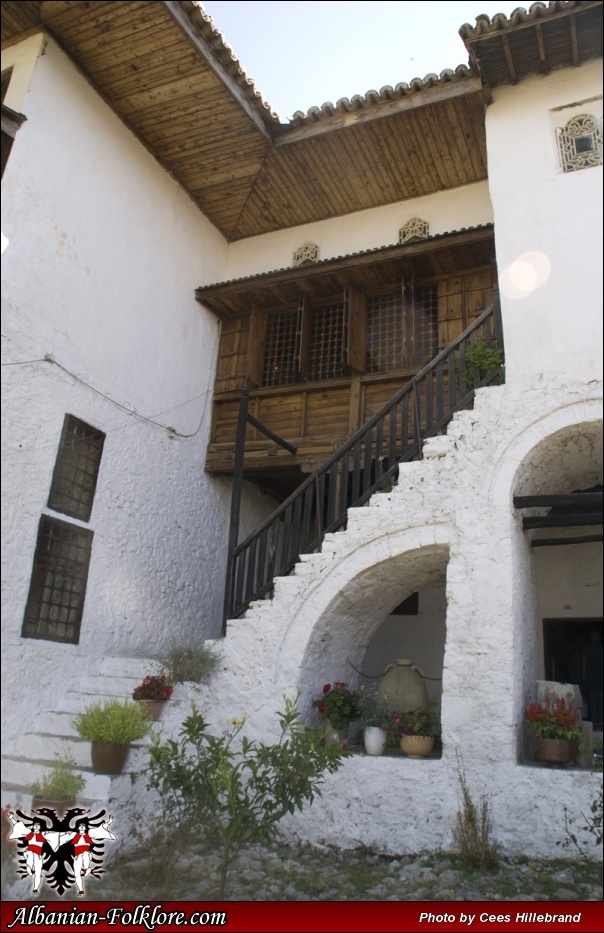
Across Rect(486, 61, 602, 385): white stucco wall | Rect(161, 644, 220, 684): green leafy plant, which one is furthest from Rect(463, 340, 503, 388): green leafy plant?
Rect(161, 644, 220, 684): green leafy plant

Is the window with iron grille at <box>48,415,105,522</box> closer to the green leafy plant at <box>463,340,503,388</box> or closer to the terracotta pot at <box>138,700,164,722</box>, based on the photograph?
the terracotta pot at <box>138,700,164,722</box>

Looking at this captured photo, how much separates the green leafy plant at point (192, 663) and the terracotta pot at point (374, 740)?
1.59 meters

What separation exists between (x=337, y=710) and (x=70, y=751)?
235 cm

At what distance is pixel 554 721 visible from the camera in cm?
560

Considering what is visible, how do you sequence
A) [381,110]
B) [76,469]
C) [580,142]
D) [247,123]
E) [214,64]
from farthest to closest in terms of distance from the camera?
[247,123] → [381,110] → [214,64] → [76,469] → [580,142]

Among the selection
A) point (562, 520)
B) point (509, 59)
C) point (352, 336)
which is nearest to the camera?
point (562, 520)

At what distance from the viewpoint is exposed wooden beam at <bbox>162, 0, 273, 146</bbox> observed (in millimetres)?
7105

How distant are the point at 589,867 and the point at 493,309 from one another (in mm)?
4863

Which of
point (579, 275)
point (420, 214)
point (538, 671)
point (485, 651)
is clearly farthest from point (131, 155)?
point (538, 671)

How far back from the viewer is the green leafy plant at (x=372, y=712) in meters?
6.29

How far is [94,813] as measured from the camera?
16.9 feet

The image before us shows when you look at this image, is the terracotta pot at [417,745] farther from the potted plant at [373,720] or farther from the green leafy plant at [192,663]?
the green leafy plant at [192,663]

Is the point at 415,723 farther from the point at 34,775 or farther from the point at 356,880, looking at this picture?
the point at 34,775
